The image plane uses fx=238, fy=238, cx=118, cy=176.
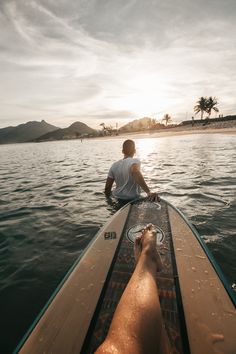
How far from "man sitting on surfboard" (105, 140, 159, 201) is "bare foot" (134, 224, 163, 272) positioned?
8.90 feet

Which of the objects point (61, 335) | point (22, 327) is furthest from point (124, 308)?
point (22, 327)

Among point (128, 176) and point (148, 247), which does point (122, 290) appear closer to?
point (148, 247)

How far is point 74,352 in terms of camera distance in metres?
2.19

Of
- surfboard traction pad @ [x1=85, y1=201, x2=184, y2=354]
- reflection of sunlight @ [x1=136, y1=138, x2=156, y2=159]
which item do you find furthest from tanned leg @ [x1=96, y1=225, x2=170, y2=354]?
reflection of sunlight @ [x1=136, y1=138, x2=156, y2=159]

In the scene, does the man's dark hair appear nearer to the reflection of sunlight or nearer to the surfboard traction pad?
the surfboard traction pad

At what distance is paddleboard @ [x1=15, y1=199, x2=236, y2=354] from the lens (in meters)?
2.26

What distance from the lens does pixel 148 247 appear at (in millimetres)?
3156

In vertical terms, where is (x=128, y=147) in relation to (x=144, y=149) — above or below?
above

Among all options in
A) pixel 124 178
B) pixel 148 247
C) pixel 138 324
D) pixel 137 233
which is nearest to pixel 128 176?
pixel 124 178

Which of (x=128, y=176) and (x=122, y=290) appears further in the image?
(x=128, y=176)

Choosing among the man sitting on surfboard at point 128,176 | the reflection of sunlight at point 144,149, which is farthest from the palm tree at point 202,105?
the man sitting on surfboard at point 128,176

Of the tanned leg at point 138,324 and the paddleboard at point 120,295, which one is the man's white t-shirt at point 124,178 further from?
the tanned leg at point 138,324

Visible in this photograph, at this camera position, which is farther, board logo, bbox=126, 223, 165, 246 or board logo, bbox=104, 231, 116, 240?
board logo, bbox=104, 231, 116, 240

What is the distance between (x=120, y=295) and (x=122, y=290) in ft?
0.31
